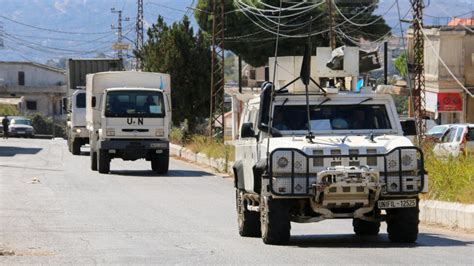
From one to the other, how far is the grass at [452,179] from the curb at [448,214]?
0.41 m

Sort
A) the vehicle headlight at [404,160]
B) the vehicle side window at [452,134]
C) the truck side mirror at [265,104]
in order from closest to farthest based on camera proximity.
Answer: the vehicle headlight at [404,160]
the truck side mirror at [265,104]
the vehicle side window at [452,134]

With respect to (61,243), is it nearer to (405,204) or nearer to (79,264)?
(79,264)

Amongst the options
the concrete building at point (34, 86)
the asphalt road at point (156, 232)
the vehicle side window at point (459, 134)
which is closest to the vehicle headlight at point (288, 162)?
the asphalt road at point (156, 232)

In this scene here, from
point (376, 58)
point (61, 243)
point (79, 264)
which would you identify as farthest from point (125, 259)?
point (376, 58)

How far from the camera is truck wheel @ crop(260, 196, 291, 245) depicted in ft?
50.4

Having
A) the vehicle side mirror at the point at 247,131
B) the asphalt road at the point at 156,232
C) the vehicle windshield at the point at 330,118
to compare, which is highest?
the vehicle windshield at the point at 330,118

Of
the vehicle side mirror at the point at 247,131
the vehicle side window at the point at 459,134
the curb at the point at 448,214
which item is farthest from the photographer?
the vehicle side window at the point at 459,134

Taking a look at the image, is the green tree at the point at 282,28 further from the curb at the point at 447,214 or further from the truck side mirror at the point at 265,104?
the truck side mirror at the point at 265,104

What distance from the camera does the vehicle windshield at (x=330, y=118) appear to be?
1659cm

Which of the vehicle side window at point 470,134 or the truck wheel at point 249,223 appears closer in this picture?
the truck wheel at point 249,223

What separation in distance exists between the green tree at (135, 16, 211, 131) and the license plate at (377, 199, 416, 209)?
43.4m

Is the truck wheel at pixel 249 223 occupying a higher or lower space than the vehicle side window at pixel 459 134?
lower

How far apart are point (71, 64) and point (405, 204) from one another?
4049cm

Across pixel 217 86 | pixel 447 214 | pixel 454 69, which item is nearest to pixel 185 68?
pixel 217 86
